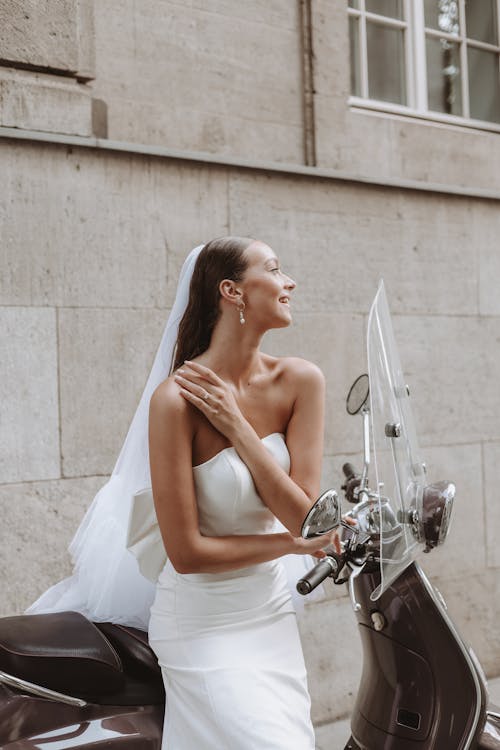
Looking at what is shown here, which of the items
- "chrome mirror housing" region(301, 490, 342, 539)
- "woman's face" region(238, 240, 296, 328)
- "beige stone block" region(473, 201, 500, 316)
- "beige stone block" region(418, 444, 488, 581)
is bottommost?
"beige stone block" region(418, 444, 488, 581)

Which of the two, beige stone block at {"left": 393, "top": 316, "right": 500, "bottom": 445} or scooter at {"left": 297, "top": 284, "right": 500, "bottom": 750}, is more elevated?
beige stone block at {"left": 393, "top": 316, "right": 500, "bottom": 445}

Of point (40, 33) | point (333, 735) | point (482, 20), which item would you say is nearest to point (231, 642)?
point (333, 735)

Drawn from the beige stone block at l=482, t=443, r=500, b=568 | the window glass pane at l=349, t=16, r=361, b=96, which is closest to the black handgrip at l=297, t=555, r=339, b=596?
the beige stone block at l=482, t=443, r=500, b=568

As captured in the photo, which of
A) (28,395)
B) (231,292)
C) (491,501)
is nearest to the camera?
(231,292)

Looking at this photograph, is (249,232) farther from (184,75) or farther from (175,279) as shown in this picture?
(184,75)

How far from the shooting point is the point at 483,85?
6230 millimetres

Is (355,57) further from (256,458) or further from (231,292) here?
(256,458)

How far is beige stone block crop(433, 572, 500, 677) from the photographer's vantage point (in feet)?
17.4

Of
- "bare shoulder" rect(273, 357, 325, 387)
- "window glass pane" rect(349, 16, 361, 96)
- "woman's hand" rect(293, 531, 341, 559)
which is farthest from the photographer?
"window glass pane" rect(349, 16, 361, 96)

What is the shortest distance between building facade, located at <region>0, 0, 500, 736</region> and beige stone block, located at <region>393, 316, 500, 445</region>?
0.01m

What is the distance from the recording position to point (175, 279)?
447 centimetres

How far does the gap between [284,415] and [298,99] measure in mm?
2989

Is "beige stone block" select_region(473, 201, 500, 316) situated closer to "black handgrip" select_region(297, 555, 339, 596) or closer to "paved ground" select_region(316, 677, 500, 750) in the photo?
"paved ground" select_region(316, 677, 500, 750)

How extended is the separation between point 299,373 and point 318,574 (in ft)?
2.25
